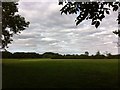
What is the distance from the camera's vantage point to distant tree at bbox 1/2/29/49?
101 ft

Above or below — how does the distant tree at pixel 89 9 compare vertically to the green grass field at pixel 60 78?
above

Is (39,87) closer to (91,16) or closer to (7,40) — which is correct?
(91,16)

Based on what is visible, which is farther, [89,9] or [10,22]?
[10,22]

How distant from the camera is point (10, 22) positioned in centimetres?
3169

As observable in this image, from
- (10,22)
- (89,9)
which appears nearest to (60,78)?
(89,9)

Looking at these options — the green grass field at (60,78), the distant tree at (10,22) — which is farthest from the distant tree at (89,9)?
the distant tree at (10,22)

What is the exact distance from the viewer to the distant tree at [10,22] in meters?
30.7

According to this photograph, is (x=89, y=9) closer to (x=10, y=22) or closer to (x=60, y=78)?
(x=60, y=78)

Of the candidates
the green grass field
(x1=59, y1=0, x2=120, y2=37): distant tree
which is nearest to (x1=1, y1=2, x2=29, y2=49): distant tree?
the green grass field

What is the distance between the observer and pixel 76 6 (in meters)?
8.66

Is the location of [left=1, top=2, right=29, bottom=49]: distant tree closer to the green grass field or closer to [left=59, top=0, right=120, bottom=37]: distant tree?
the green grass field

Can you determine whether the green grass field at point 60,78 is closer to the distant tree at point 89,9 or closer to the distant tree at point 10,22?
the distant tree at point 89,9

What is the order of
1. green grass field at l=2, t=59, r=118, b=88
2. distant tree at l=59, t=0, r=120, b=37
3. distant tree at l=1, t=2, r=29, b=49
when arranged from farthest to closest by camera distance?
distant tree at l=1, t=2, r=29, b=49, green grass field at l=2, t=59, r=118, b=88, distant tree at l=59, t=0, r=120, b=37

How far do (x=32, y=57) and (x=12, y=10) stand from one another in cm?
2179
